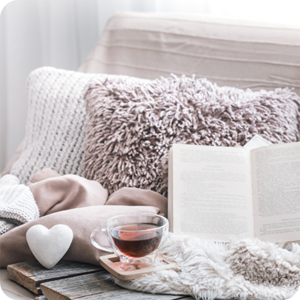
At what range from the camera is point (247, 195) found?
0.69m

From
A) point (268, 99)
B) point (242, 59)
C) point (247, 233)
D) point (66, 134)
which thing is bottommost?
point (247, 233)

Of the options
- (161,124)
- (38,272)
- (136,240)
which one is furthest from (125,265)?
(161,124)

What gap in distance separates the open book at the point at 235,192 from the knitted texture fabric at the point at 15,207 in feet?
0.97

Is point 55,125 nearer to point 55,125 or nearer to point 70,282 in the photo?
point 55,125

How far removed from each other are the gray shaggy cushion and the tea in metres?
0.26

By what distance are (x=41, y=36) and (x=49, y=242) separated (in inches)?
53.2

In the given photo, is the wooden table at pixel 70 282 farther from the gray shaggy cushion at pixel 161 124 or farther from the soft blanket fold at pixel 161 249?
the gray shaggy cushion at pixel 161 124

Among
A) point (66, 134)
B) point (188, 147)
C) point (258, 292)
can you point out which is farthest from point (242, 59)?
point (258, 292)

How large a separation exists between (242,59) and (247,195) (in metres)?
0.59

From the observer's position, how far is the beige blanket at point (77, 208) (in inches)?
23.1

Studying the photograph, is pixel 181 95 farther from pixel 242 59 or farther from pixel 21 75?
pixel 21 75

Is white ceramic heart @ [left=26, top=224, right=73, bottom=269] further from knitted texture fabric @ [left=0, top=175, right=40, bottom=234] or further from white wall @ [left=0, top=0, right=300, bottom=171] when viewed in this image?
white wall @ [left=0, top=0, right=300, bottom=171]

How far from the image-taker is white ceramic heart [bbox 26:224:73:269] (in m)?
0.55

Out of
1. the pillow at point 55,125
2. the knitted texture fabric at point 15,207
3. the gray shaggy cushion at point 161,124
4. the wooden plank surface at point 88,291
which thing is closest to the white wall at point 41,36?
the pillow at point 55,125
